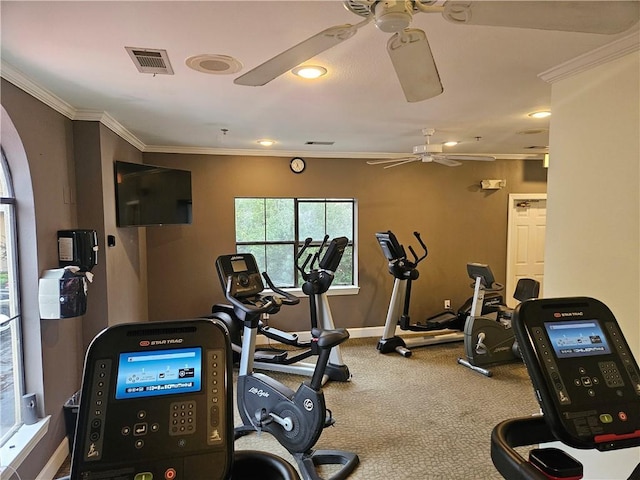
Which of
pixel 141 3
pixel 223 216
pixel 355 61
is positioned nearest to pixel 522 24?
pixel 355 61

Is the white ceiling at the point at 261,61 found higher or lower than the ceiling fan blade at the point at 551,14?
higher

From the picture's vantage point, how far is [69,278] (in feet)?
8.06

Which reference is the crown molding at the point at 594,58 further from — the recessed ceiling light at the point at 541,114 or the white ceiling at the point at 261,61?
the recessed ceiling light at the point at 541,114

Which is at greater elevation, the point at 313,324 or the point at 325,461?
the point at 313,324

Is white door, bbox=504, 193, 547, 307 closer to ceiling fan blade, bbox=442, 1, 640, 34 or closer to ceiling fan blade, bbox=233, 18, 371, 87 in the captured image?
ceiling fan blade, bbox=442, 1, 640, 34

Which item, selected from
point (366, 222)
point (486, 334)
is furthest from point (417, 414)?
point (366, 222)

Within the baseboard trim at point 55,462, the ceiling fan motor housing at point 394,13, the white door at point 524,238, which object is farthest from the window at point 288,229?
the ceiling fan motor housing at point 394,13

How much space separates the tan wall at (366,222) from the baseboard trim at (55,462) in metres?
2.21

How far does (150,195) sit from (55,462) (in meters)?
2.24

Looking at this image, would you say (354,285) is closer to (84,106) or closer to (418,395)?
(418,395)

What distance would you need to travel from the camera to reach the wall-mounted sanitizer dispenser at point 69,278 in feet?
7.79

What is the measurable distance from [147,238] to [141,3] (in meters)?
3.63

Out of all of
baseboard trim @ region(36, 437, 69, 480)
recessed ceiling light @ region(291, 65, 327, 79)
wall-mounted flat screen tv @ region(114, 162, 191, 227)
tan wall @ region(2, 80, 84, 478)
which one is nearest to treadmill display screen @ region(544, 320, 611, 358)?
recessed ceiling light @ region(291, 65, 327, 79)

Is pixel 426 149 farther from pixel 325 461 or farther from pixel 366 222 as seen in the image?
pixel 325 461
